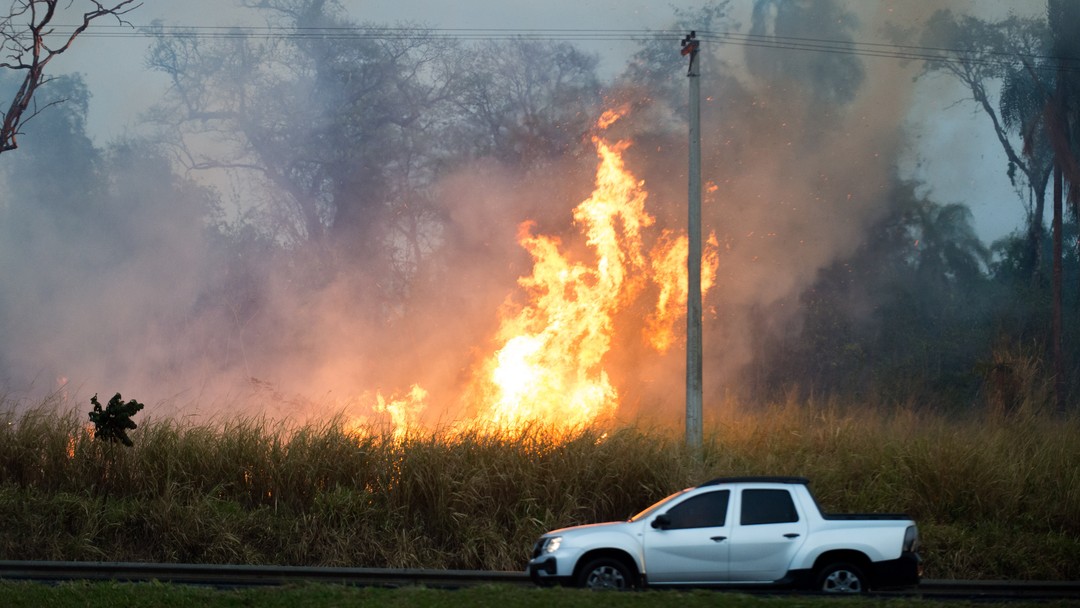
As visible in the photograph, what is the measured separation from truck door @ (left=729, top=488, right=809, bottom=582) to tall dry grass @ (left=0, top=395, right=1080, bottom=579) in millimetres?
4732

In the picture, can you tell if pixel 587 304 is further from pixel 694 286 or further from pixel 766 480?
pixel 766 480

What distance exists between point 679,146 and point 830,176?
493cm

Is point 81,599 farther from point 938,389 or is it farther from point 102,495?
point 938,389

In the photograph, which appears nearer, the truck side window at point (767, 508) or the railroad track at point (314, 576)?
the truck side window at point (767, 508)

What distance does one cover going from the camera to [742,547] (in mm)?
11133

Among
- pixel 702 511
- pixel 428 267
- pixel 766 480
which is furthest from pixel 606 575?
pixel 428 267

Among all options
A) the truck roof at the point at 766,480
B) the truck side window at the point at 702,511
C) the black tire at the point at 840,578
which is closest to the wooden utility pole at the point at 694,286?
the truck roof at the point at 766,480

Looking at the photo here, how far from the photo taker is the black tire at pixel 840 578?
10.8m

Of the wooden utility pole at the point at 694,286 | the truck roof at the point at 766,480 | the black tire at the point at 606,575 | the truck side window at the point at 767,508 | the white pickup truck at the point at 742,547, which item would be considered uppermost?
the wooden utility pole at the point at 694,286

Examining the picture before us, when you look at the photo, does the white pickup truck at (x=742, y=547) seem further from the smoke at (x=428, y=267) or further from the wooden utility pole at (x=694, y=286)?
the smoke at (x=428, y=267)

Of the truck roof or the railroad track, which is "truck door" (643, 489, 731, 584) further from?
the railroad track

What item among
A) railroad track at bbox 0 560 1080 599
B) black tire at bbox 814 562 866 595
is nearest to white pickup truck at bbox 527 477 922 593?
black tire at bbox 814 562 866 595

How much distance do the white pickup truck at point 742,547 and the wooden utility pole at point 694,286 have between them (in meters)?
5.50

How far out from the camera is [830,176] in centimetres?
3170
